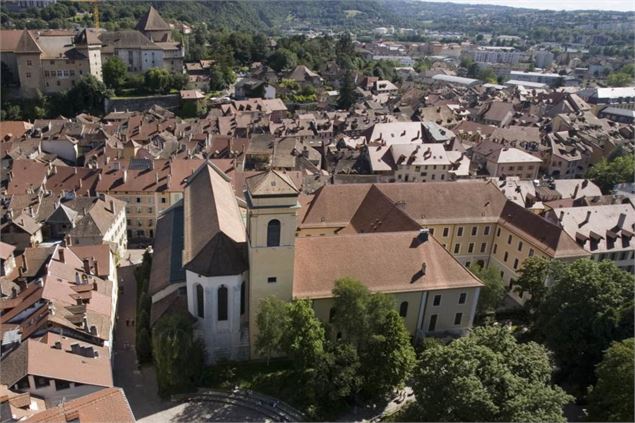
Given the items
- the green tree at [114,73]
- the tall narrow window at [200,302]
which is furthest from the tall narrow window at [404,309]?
the green tree at [114,73]

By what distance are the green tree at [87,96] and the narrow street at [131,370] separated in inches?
2794

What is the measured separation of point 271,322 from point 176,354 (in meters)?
6.59

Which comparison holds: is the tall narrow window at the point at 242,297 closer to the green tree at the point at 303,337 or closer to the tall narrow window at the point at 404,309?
the green tree at the point at 303,337

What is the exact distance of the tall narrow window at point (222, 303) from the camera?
36.4 metres

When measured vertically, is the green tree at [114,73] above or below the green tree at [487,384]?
above

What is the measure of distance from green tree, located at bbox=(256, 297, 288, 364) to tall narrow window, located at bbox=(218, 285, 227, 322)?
339cm

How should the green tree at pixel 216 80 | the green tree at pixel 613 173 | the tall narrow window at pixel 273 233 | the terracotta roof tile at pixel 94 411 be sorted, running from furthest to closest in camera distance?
the green tree at pixel 216 80 → the green tree at pixel 613 173 → the tall narrow window at pixel 273 233 → the terracotta roof tile at pixel 94 411

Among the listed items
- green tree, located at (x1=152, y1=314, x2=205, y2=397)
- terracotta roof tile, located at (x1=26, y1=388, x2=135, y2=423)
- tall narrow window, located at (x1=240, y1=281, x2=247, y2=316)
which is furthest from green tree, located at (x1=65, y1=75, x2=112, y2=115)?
terracotta roof tile, located at (x1=26, y1=388, x2=135, y2=423)

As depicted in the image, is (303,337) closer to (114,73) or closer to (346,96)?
(114,73)

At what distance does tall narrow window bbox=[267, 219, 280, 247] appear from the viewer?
3438 cm

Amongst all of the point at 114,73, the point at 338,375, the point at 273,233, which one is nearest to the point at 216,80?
the point at 114,73

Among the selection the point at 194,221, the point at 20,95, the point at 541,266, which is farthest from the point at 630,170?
the point at 20,95

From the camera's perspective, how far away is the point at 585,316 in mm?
35656

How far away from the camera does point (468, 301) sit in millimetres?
40812
